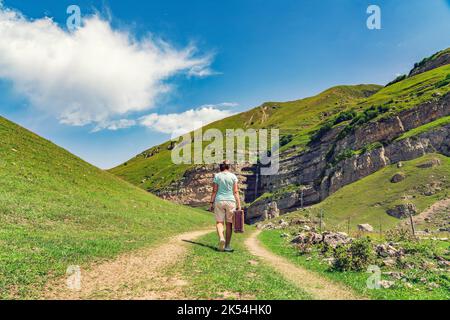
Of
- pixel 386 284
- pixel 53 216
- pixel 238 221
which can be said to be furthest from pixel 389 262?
pixel 53 216

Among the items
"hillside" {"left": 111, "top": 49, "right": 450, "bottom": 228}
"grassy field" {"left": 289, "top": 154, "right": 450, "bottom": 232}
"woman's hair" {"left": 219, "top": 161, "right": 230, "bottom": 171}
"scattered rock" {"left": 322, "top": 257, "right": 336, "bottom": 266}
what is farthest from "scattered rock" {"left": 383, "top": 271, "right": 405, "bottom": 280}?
"hillside" {"left": 111, "top": 49, "right": 450, "bottom": 228}

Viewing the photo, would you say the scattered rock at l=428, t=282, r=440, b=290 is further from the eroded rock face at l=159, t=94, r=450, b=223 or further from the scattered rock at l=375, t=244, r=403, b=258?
the eroded rock face at l=159, t=94, r=450, b=223

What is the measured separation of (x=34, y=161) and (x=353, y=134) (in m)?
112

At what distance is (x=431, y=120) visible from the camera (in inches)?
4208

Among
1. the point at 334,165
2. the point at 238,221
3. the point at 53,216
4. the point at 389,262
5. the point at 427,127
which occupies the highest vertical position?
the point at 427,127

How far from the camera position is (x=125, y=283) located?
441 inches

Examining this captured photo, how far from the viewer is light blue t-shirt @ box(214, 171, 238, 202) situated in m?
17.0

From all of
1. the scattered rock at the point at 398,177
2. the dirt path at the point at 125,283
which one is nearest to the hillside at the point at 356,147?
the scattered rock at the point at 398,177

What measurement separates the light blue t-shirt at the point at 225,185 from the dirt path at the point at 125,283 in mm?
3980

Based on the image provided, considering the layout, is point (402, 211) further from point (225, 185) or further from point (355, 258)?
point (225, 185)

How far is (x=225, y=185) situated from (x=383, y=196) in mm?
79386

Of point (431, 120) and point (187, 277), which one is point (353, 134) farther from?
point (187, 277)
